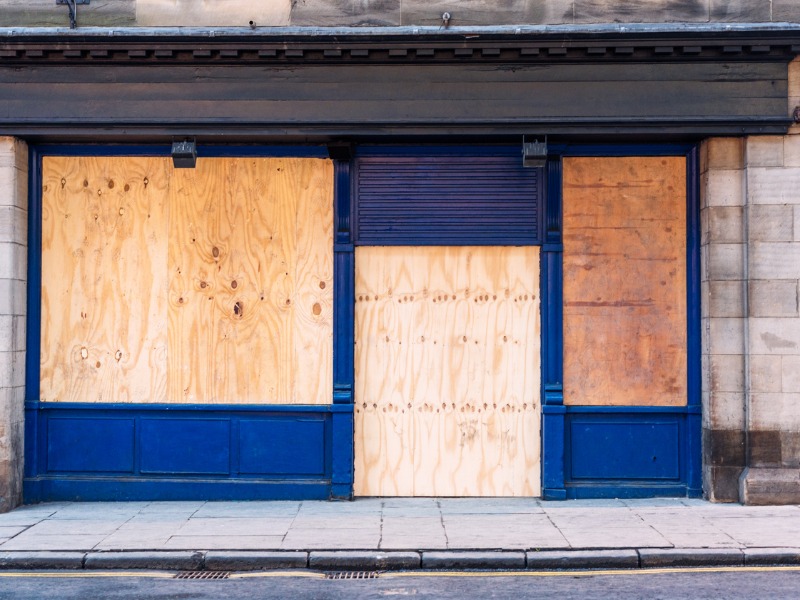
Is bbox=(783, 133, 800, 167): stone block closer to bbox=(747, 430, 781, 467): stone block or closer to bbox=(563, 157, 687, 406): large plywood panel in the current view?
bbox=(563, 157, 687, 406): large plywood panel

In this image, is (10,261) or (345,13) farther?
(345,13)

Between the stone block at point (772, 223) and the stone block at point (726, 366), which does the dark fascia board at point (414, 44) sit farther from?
the stone block at point (726, 366)

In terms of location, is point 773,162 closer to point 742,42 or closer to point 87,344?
point 742,42

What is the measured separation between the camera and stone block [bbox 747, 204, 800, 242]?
10180mm

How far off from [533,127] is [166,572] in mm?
6086

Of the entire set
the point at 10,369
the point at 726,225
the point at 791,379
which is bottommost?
the point at 791,379

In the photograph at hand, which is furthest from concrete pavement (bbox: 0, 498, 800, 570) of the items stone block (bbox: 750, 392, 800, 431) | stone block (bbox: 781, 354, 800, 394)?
stone block (bbox: 781, 354, 800, 394)

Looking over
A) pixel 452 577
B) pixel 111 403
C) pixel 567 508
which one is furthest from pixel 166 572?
pixel 567 508

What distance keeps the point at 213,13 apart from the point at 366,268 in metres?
3.46

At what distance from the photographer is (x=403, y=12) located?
34.0 ft

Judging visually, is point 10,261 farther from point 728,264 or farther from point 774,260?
point 774,260

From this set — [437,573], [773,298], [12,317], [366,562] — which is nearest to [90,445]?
[12,317]

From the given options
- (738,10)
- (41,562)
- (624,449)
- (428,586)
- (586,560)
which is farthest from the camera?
(624,449)

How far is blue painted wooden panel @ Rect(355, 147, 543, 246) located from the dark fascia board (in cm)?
120
